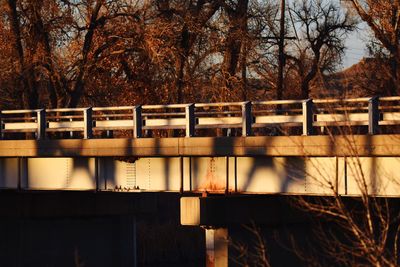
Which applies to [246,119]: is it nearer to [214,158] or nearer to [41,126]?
[214,158]

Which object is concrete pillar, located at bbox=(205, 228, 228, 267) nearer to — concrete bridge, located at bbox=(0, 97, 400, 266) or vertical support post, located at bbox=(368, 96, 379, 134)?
concrete bridge, located at bbox=(0, 97, 400, 266)

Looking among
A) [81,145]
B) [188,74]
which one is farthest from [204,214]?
[188,74]

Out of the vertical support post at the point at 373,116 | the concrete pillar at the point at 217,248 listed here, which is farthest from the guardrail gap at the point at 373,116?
the concrete pillar at the point at 217,248

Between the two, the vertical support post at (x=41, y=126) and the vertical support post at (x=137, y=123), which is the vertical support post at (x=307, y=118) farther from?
the vertical support post at (x=41, y=126)

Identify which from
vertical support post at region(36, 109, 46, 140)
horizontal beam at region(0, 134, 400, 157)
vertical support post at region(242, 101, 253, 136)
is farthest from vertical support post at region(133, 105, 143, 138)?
vertical support post at region(36, 109, 46, 140)

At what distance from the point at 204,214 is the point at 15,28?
1902 cm

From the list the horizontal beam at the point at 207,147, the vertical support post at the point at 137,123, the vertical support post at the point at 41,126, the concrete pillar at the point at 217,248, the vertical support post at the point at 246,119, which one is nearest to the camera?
the horizontal beam at the point at 207,147

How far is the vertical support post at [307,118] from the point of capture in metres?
22.3

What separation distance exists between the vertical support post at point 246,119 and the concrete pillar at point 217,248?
88.5 inches

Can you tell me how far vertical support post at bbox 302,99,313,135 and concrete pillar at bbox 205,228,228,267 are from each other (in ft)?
10.4

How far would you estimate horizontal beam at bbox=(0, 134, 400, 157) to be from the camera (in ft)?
65.1

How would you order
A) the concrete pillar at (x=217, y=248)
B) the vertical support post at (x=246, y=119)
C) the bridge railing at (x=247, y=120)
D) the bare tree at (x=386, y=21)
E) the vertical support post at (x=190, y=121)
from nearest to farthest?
the bridge railing at (x=247, y=120)
the vertical support post at (x=246, y=119)
the concrete pillar at (x=217, y=248)
the vertical support post at (x=190, y=121)
the bare tree at (x=386, y=21)

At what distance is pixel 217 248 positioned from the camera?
24.5 m

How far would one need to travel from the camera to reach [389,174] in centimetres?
2002
